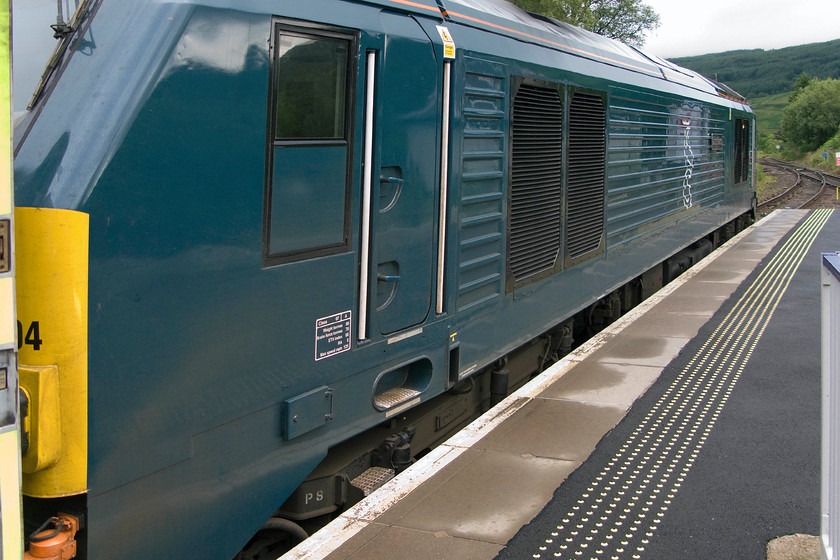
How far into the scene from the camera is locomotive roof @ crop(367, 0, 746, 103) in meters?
4.66

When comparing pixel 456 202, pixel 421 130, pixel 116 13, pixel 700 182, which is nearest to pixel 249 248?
pixel 116 13

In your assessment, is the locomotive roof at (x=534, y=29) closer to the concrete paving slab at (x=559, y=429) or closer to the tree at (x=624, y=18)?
the concrete paving slab at (x=559, y=429)

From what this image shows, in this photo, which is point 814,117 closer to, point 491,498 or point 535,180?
point 535,180

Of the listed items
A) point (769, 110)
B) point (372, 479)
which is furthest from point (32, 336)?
point (769, 110)

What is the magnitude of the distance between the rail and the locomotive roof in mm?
2332

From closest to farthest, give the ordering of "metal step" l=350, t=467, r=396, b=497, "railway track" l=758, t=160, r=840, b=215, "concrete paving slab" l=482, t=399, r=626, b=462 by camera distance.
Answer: "metal step" l=350, t=467, r=396, b=497, "concrete paving slab" l=482, t=399, r=626, b=462, "railway track" l=758, t=160, r=840, b=215

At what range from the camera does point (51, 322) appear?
101 inches

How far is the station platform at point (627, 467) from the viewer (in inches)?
147

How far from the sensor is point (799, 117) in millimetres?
81125

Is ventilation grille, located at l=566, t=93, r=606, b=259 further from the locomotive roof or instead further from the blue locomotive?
the blue locomotive

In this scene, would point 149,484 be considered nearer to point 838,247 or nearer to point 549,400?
point 549,400

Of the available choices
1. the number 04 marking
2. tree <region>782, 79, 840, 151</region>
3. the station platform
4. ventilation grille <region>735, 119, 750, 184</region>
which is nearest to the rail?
the station platform

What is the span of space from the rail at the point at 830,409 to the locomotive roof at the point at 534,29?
233 centimetres

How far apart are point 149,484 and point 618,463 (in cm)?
276
